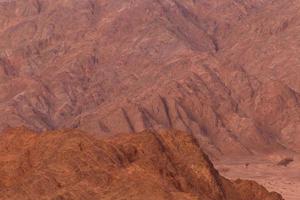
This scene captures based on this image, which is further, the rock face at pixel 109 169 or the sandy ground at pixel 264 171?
the sandy ground at pixel 264 171

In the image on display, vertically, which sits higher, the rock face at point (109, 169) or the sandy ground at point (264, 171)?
the rock face at point (109, 169)

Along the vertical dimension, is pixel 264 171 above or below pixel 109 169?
below

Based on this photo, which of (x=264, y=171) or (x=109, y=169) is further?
(x=264, y=171)

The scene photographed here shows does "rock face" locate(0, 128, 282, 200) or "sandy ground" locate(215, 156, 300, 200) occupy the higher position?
"rock face" locate(0, 128, 282, 200)

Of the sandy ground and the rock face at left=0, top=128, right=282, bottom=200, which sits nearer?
the rock face at left=0, top=128, right=282, bottom=200

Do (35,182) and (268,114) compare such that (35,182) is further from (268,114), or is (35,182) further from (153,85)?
(153,85)

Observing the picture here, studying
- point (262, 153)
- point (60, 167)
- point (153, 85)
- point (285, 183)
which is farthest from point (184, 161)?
point (153, 85)
